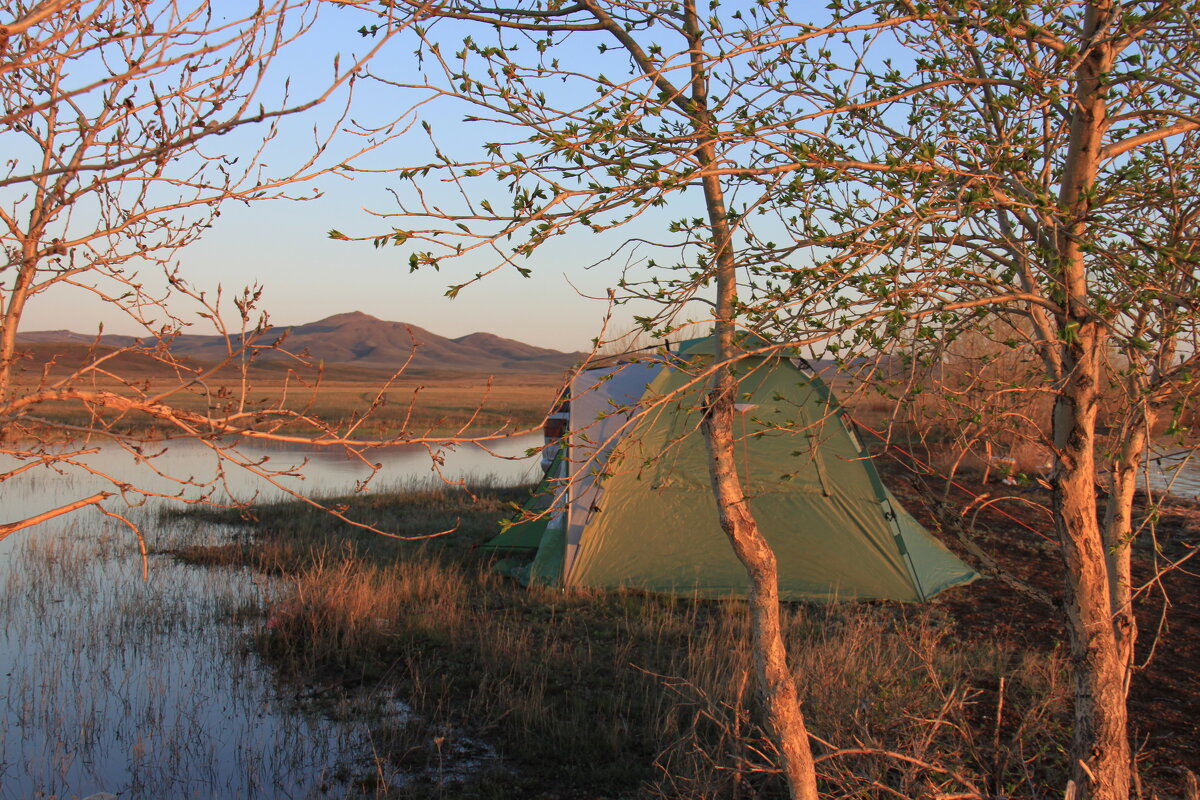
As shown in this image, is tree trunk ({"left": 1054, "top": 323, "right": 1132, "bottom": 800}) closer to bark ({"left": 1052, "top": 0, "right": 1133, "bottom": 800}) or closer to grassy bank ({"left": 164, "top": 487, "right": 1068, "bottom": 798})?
bark ({"left": 1052, "top": 0, "right": 1133, "bottom": 800})

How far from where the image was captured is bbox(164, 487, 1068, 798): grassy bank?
152 inches

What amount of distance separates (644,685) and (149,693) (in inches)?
125

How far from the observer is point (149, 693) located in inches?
226

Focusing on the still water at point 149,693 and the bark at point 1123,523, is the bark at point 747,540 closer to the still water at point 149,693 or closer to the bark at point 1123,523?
the still water at point 149,693

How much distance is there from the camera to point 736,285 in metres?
3.05

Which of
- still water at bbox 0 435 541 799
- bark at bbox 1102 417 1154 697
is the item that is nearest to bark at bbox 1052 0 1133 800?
bark at bbox 1102 417 1154 697

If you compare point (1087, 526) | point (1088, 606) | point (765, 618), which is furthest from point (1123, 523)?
point (765, 618)

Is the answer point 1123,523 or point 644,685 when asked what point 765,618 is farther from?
point 644,685

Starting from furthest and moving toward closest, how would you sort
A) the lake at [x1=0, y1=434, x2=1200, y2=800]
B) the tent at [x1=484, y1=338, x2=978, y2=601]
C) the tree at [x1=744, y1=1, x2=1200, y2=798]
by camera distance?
the tent at [x1=484, y1=338, x2=978, y2=601]
the lake at [x1=0, y1=434, x2=1200, y2=800]
the tree at [x1=744, y1=1, x2=1200, y2=798]

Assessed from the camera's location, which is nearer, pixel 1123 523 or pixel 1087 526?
pixel 1087 526

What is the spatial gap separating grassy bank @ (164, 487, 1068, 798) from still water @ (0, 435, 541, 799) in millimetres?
326

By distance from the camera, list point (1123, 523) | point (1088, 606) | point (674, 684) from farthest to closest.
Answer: point (674, 684) < point (1123, 523) < point (1088, 606)

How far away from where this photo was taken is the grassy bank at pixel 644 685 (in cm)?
387

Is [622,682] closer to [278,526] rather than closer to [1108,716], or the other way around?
[1108,716]
